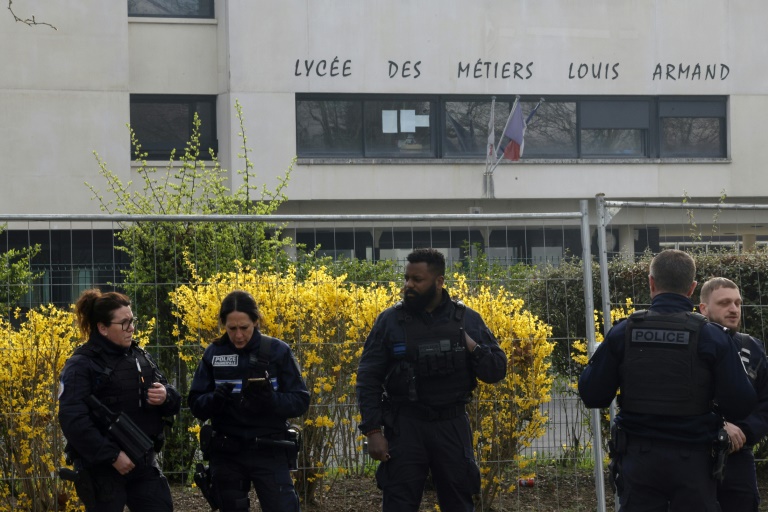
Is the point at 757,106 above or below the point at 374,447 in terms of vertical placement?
above

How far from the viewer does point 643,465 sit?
5.45m

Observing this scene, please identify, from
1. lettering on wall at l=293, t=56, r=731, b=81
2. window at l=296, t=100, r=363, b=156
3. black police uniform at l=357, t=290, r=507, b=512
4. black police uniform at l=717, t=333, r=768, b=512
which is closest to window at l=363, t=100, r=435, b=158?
window at l=296, t=100, r=363, b=156

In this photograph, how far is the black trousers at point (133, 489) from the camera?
5.87 meters

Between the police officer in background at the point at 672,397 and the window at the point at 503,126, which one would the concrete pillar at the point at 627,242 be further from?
the window at the point at 503,126

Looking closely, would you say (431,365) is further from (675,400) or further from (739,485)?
(739,485)

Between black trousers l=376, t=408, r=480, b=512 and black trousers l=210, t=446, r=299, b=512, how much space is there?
1.83 feet

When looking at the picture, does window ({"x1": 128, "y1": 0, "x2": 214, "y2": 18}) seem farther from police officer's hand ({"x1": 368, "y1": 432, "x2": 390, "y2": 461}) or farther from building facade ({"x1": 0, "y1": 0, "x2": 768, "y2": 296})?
police officer's hand ({"x1": 368, "y1": 432, "x2": 390, "y2": 461})

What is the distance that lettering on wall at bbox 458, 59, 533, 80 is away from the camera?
1066 inches

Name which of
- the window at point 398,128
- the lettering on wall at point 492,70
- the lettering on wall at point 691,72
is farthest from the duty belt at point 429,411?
the lettering on wall at point 691,72

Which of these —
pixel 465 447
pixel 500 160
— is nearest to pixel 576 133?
pixel 500 160

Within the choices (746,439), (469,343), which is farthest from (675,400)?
(469,343)

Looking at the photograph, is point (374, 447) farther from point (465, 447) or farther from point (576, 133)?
point (576, 133)

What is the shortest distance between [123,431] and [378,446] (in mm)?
1390

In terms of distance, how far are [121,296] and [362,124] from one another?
21246mm
